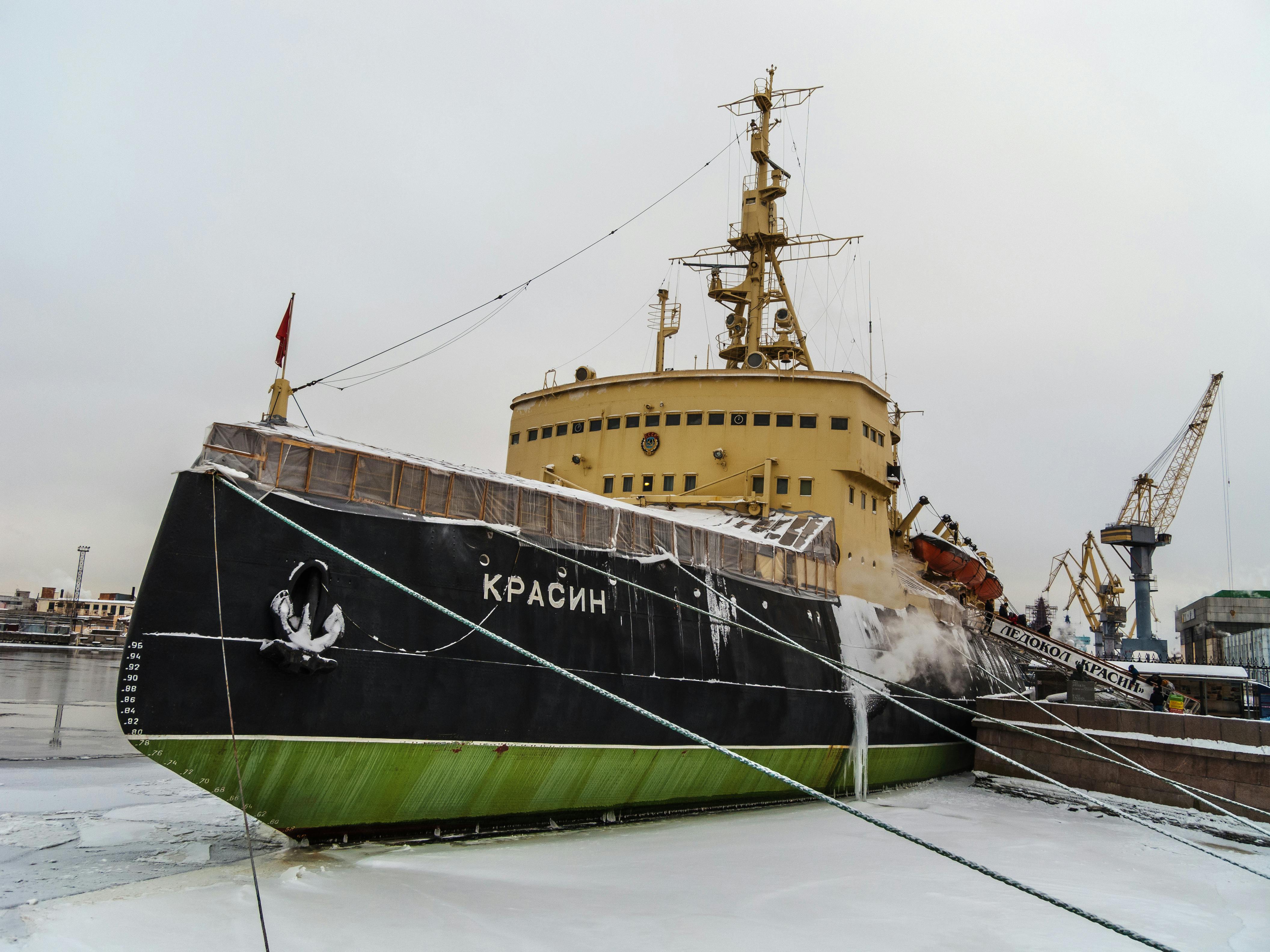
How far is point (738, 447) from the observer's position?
60.0 feet

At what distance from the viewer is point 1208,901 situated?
9977mm

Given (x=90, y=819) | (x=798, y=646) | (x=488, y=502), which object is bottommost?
(x=90, y=819)

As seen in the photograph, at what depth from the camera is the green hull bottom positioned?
8.58 meters

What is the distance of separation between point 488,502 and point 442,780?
139 inches

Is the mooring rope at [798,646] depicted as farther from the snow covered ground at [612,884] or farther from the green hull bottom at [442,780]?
the green hull bottom at [442,780]

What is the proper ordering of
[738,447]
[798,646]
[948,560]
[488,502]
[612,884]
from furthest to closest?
1. [948,560]
2. [738,447]
3. [798,646]
4. [488,502]
5. [612,884]

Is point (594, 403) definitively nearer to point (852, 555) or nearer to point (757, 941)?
point (852, 555)

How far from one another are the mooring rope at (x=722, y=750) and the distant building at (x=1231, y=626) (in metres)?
83.8

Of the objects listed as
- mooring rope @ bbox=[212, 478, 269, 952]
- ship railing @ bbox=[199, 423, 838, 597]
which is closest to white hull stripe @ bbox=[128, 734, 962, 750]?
mooring rope @ bbox=[212, 478, 269, 952]

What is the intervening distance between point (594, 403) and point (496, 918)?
13028 millimetres

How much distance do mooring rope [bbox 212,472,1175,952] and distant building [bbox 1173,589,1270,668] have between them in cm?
8377

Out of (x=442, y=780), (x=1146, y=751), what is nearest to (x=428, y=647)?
(x=442, y=780)

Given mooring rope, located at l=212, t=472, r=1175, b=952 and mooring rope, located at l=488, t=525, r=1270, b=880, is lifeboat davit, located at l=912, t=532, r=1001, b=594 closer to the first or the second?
mooring rope, located at l=488, t=525, r=1270, b=880

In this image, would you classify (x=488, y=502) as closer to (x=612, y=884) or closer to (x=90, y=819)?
(x=612, y=884)
